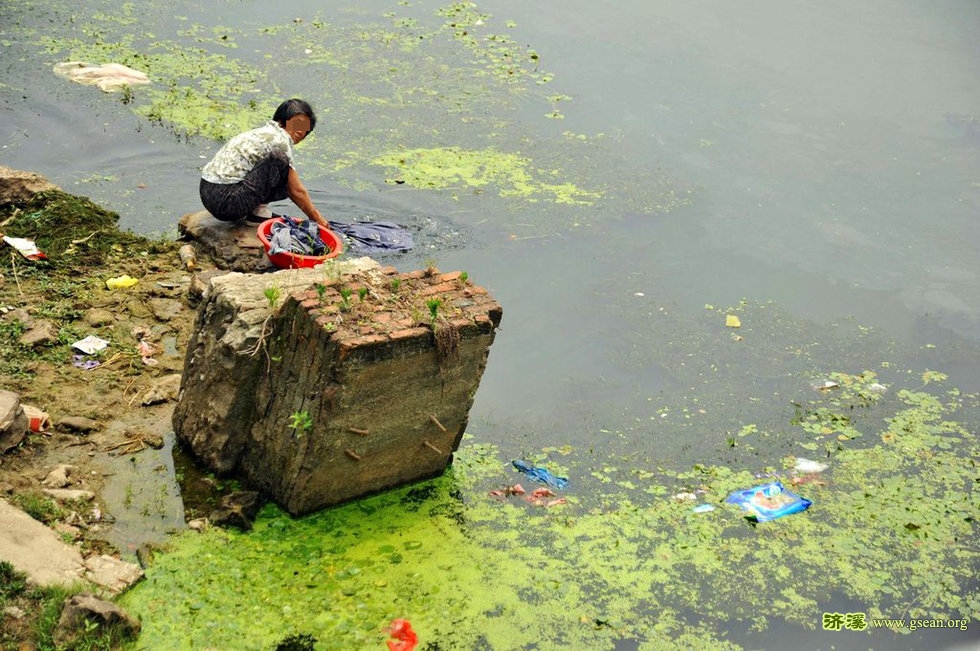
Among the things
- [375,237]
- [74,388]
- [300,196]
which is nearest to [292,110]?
[300,196]

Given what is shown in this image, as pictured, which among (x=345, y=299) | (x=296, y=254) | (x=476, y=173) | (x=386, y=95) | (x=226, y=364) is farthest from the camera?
(x=386, y=95)

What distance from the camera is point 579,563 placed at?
4.61 metres

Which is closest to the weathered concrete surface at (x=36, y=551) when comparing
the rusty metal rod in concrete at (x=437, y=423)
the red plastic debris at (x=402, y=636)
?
the red plastic debris at (x=402, y=636)

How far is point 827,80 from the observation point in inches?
402

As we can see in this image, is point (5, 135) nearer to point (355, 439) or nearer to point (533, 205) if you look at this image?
point (533, 205)

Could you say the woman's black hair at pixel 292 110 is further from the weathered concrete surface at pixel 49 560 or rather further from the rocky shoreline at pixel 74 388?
the weathered concrete surface at pixel 49 560

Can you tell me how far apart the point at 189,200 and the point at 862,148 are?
5.42 meters

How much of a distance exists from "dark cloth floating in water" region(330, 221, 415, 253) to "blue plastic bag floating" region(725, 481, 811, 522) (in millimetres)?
2664

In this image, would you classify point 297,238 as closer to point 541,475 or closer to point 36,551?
point 541,475

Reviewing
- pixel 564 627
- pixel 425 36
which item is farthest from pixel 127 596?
pixel 425 36

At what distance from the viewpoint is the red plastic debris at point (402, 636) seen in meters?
4.02

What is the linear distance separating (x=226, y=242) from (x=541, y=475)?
2496 mm

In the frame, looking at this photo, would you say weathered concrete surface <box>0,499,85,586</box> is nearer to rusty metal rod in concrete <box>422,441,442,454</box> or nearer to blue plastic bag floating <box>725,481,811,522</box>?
rusty metal rod in concrete <box>422,441,442,454</box>

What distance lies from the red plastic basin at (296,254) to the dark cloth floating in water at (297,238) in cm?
3
